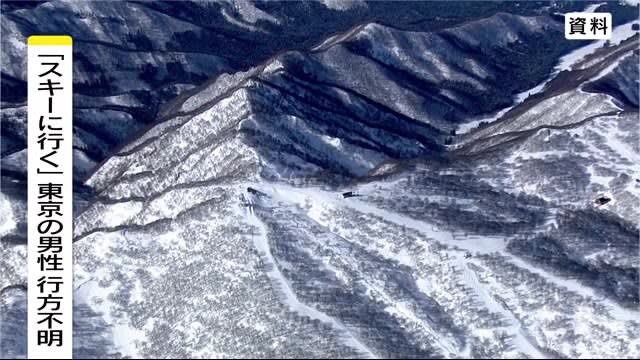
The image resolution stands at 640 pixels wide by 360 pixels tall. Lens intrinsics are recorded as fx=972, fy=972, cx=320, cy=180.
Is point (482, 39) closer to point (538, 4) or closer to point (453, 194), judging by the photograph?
point (538, 4)

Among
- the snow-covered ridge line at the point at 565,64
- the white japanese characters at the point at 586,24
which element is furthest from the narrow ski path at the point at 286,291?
the white japanese characters at the point at 586,24

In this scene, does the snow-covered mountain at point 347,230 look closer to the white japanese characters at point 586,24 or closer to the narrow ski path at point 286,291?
the narrow ski path at point 286,291

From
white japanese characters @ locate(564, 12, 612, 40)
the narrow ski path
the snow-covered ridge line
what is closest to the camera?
the narrow ski path

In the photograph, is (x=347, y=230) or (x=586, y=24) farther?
(x=586, y=24)

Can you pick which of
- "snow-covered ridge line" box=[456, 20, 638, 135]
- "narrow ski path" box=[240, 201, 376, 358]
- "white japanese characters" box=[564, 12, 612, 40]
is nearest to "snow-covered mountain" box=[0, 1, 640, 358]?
"narrow ski path" box=[240, 201, 376, 358]

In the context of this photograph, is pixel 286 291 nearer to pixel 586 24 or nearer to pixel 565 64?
pixel 586 24

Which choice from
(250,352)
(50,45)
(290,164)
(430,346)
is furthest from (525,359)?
(50,45)

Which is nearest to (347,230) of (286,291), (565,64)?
(286,291)

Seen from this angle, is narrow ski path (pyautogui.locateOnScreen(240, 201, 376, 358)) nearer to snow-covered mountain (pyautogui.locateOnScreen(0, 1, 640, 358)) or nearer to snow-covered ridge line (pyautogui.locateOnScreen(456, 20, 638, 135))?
snow-covered mountain (pyautogui.locateOnScreen(0, 1, 640, 358))
